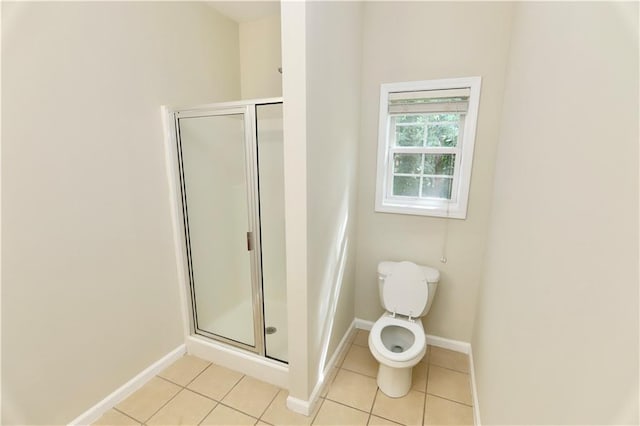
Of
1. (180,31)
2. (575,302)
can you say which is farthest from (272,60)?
(575,302)

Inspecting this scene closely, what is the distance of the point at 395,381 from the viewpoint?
182 centimetres

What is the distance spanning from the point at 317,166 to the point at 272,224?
0.68 meters

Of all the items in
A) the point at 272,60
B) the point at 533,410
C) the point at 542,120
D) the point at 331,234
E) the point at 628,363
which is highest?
the point at 272,60

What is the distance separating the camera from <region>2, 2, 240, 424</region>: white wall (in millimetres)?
1270

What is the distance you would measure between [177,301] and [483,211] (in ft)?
7.65

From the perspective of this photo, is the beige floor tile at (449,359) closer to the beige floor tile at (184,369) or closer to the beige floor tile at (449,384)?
the beige floor tile at (449,384)

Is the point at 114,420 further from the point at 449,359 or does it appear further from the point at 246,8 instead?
the point at 246,8

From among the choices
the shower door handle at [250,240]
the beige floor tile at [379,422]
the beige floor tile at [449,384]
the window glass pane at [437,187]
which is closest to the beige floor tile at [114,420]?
the shower door handle at [250,240]

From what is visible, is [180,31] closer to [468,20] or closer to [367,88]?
[367,88]

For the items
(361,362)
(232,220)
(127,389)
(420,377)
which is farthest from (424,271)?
(127,389)

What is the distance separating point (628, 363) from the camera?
0.47 meters

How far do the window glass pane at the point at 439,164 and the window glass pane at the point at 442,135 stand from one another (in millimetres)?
90

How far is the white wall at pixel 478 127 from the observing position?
6.09ft

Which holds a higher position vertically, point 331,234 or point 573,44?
point 573,44
